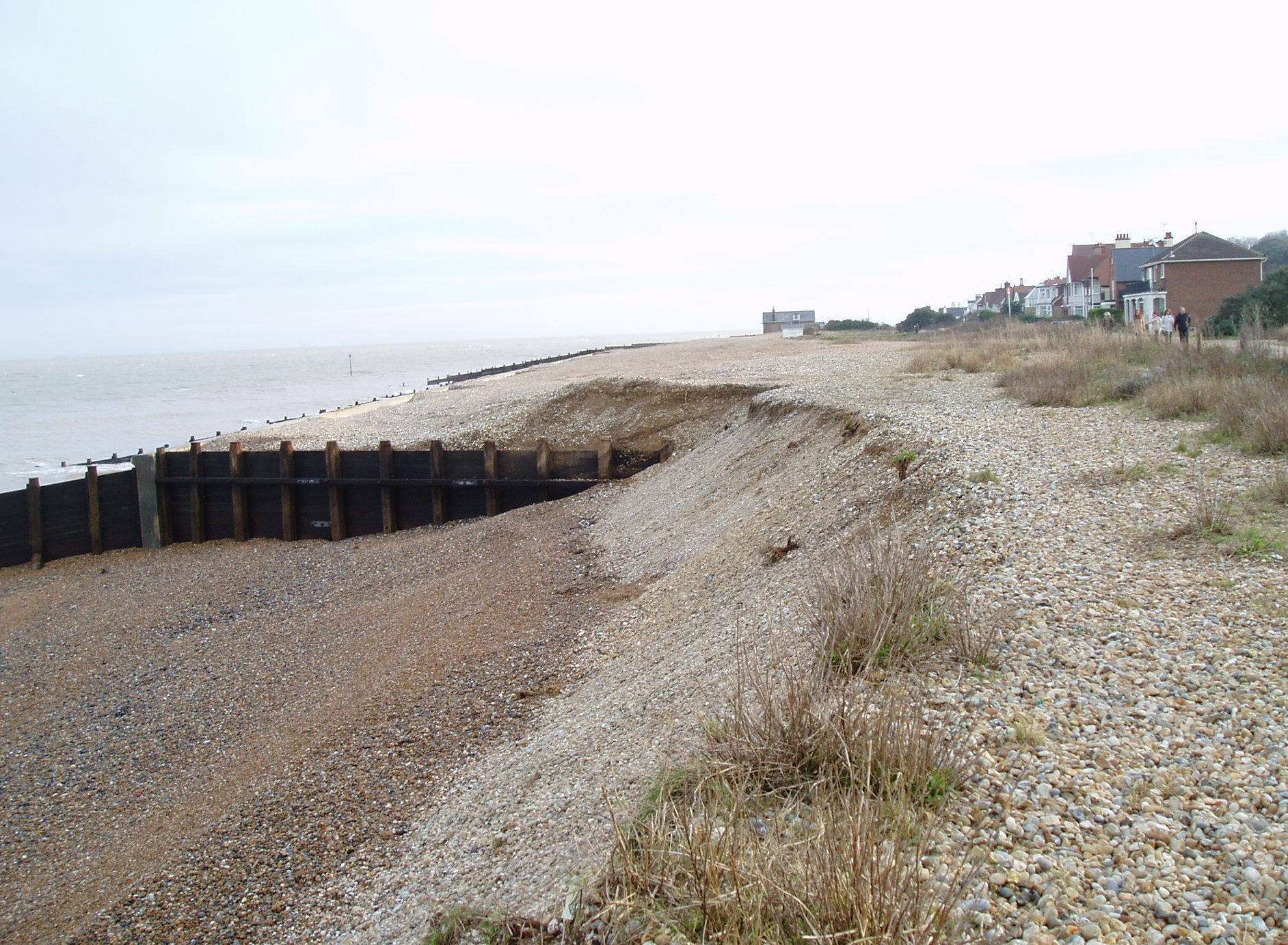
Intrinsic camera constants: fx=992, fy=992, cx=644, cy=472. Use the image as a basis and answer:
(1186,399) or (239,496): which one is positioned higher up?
(1186,399)

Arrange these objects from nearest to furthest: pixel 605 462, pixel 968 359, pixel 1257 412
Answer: pixel 1257 412, pixel 605 462, pixel 968 359

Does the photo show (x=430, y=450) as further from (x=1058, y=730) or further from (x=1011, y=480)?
(x=1058, y=730)

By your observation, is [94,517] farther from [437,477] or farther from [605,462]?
[605,462]

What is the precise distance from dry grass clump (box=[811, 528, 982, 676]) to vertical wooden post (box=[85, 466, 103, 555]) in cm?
1882

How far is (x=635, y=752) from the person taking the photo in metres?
6.22

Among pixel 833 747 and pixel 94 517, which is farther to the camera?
pixel 94 517

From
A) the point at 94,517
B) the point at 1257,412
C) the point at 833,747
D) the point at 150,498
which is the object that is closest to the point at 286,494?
the point at 150,498

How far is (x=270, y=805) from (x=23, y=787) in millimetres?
3374

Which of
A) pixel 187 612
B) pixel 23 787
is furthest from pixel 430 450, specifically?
pixel 23 787

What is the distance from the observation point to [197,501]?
21.0 meters

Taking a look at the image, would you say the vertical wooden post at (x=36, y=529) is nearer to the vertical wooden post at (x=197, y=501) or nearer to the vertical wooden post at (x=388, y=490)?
the vertical wooden post at (x=197, y=501)

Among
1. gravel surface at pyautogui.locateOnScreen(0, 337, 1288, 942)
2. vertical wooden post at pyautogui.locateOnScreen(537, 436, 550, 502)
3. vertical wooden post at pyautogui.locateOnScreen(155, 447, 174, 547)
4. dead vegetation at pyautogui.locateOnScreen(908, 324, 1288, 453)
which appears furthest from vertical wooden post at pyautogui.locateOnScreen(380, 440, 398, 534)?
dead vegetation at pyautogui.locateOnScreen(908, 324, 1288, 453)

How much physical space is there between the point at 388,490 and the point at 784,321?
284ft

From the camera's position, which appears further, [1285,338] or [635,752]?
[1285,338]
